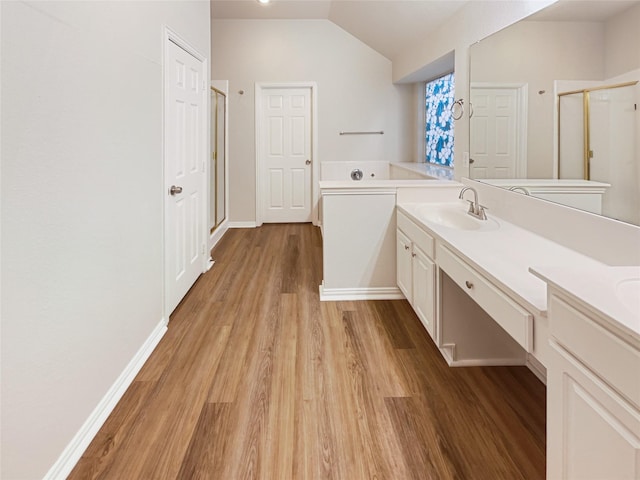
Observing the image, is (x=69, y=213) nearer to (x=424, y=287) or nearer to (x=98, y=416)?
(x=98, y=416)

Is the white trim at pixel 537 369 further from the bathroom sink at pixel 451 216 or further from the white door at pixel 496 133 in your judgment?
the white door at pixel 496 133

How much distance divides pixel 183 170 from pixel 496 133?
7.17ft

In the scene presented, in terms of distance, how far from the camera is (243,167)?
6504 millimetres

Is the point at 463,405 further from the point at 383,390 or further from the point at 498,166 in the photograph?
the point at 498,166

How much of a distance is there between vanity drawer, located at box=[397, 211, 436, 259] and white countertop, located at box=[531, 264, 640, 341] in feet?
4.11

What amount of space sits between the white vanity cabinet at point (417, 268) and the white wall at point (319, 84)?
11.5 feet

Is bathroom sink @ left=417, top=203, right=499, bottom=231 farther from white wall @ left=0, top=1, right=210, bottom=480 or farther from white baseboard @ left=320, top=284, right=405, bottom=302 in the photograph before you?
white wall @ left=0, top=1, right=210, bottom=480

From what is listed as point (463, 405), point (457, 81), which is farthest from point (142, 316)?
point (457, 81)

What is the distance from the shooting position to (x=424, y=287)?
2.69 meters

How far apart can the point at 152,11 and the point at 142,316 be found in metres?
1.71

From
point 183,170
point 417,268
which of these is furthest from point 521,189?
point 183,170

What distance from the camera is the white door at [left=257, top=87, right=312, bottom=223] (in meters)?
6.52

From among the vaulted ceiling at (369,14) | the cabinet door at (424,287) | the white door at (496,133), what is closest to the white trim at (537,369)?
the cabinet door at (424,287)

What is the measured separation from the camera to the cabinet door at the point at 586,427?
938mm
